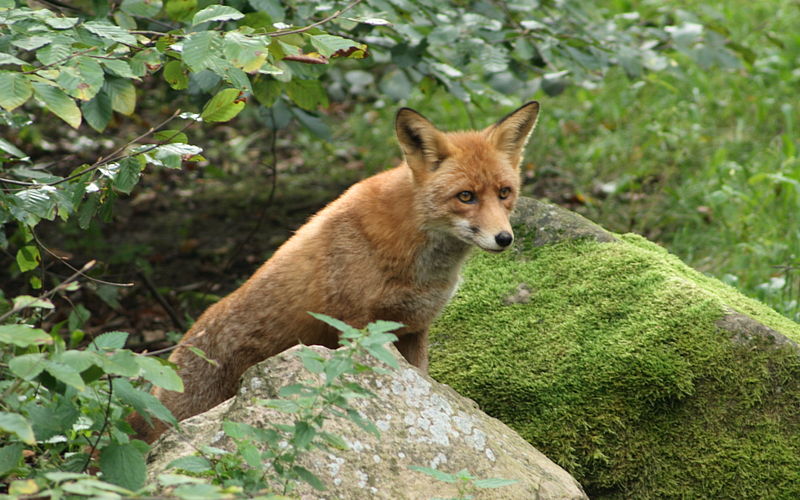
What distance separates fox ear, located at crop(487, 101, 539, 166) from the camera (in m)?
4.58

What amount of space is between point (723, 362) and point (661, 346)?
330 millimetres

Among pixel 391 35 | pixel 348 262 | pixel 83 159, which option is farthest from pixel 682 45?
pixel 83 159

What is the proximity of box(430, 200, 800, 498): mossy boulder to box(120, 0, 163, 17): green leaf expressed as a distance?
8.33ft

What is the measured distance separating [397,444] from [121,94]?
191 centimetres

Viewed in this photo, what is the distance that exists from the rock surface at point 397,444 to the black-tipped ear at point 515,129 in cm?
153

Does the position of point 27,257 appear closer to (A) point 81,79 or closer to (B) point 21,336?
(A) point 81,79

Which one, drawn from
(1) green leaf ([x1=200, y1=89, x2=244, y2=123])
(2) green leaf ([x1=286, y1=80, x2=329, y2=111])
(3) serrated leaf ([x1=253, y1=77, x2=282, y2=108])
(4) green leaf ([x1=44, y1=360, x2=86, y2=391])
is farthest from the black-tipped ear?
(4) green leaf ([x1=44, y1=360, x2=86, y2=391])

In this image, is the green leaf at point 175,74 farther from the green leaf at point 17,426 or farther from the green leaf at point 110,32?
the green leaf at point 17,426

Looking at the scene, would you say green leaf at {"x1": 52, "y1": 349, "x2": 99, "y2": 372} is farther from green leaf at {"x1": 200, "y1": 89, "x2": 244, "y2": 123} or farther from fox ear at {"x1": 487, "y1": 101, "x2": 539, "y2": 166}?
fox ear at {"x1": 487, "y1": 101, "x2": 539, "y2": 166}

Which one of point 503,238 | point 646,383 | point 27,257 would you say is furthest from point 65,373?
point 646,383

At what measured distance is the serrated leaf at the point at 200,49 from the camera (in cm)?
300

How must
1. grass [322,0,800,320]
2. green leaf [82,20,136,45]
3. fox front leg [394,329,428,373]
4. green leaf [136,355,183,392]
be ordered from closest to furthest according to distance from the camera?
green leaf [136,355,183,392] < green leaf [82,20,136,45] < fox front leg [394,329,428,373] < grass [322,0,800,320]

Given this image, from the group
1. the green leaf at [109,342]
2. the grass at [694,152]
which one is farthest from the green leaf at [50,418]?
the grass at [694,152]

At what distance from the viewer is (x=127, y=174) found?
3398 millimetres
